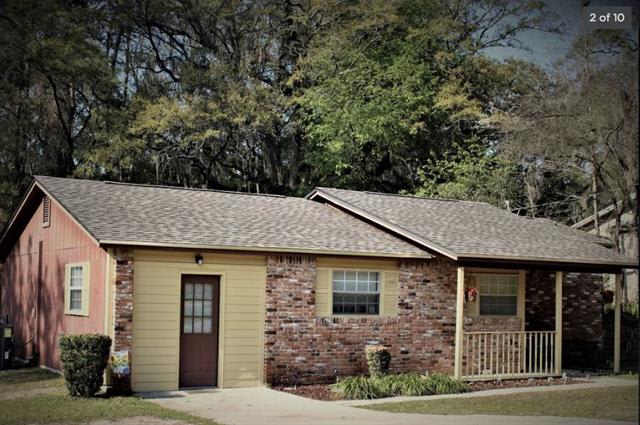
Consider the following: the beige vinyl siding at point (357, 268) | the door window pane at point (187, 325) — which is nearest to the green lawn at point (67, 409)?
the door window pane at point (187, 325)

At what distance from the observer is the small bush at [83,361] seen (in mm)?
12859

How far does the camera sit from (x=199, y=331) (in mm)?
14539

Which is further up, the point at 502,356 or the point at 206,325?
the point at 206,325

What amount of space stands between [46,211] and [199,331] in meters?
5.25

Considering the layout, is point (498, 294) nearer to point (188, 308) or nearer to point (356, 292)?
point (356, 292)

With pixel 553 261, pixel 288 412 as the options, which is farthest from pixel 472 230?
pixel 288 412

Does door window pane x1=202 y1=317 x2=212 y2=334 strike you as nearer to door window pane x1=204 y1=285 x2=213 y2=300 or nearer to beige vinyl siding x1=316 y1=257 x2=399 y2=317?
door window pane x1=204 y1=285 x2=213 y2=300

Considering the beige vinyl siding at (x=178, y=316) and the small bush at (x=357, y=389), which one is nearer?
the small bush at (x=357, y=389)

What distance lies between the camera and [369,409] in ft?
41.0

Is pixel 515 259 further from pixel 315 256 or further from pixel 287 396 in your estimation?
pixel 287 396

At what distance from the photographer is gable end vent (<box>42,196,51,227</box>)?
1766 centimetres

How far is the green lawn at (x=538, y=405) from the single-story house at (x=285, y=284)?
6.97 feet

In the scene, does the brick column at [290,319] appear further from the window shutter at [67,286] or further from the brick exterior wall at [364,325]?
the window shutter at [67,286]

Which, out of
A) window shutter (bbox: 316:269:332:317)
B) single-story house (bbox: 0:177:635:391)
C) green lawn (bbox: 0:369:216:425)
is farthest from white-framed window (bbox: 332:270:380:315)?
green lawn (bbox: 0:369:216:425)
